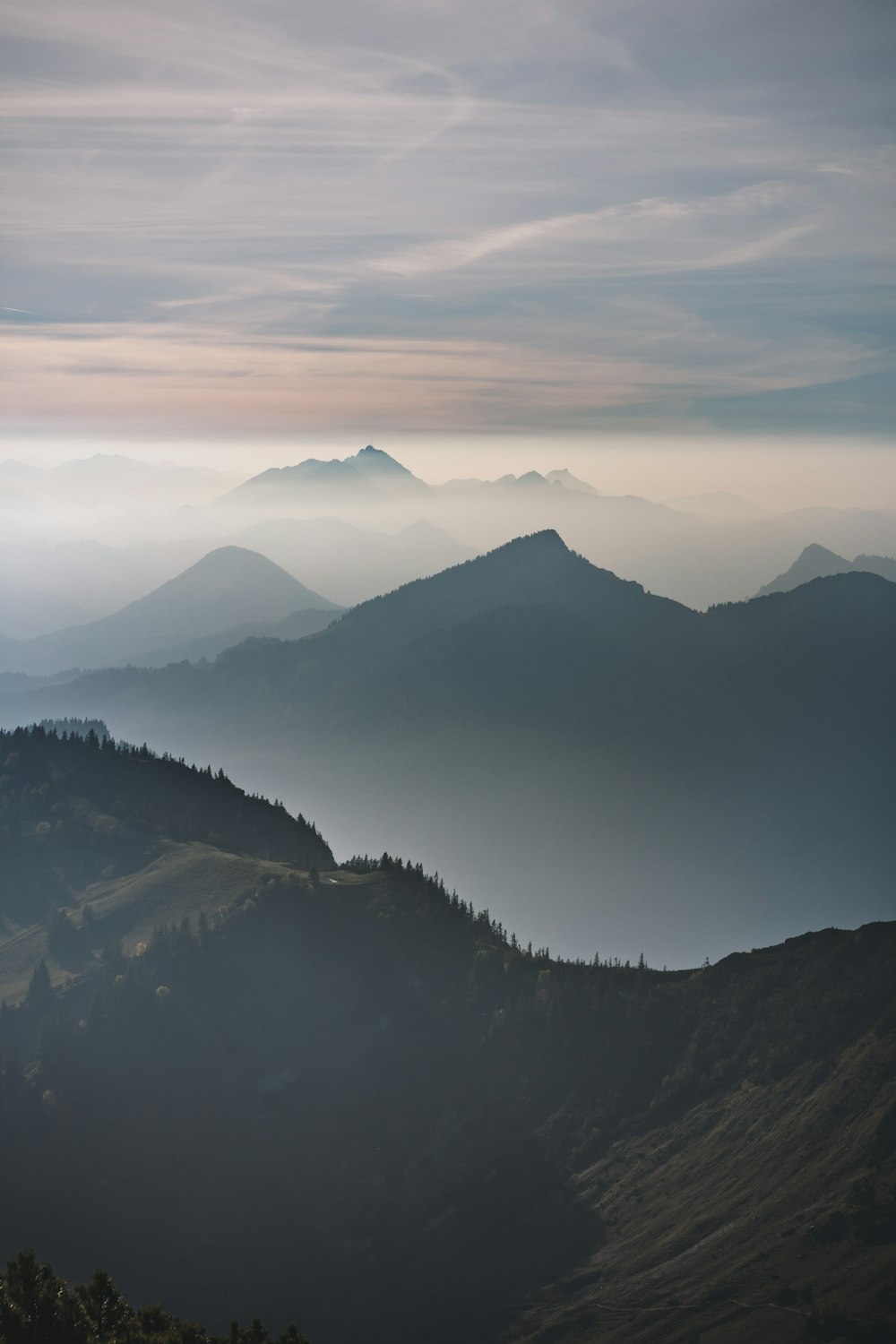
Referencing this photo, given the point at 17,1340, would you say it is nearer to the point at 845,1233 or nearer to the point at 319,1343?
the point at 319,1343

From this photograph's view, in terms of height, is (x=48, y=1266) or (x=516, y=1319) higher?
(x=48, y=1266)

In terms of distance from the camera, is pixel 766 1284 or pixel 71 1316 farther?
pixel 766 1284

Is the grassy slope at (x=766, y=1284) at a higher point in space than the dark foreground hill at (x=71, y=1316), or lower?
lower

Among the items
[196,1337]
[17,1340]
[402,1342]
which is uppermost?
[17,1340]

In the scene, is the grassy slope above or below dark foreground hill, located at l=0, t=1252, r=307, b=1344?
below


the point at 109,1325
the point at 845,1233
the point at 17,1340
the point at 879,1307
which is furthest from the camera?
the point at 845,1233

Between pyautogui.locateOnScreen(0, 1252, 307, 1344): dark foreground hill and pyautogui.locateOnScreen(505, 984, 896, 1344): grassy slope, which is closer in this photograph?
pyautogui.locateOnScreen(0, 1252, 307, 1344): dark foreground hill

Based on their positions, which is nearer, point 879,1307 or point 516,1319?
point 879,1307

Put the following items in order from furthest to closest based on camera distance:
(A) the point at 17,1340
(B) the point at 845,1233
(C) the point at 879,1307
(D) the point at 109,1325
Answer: (B) the point at 845,1233 < (C) the point at 879,1307 < (D) the point at 109,1325 < (A) the point at 17,1340

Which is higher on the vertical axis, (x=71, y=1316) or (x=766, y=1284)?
(x=71, y=1316)

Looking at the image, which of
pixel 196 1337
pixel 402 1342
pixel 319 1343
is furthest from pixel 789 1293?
pixel 196 1337

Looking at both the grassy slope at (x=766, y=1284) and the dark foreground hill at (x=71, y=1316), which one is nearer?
the dark foreground hill at (x=71, y=1316)
